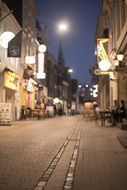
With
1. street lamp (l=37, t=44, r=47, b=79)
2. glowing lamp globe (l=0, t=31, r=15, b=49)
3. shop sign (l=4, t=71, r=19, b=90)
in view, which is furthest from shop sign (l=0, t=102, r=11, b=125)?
street lamp (l=37, t=44, r=47, b=79)

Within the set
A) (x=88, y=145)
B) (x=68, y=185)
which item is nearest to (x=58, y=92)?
(x=88, y=145)

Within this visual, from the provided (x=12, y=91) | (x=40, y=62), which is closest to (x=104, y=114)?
(x=12, y=91)

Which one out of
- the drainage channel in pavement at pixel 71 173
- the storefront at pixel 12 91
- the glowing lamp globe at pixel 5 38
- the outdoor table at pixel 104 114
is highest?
the glowing lamp globe at pixel 5 38

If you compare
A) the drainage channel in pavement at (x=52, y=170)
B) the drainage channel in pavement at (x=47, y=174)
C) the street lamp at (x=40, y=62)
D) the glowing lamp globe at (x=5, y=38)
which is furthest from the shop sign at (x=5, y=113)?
the street lamp at (x=40, y=62)

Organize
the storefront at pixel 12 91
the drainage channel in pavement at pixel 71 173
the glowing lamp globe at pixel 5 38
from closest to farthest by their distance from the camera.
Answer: the drainage channel in pavement at pixel 71 173 → the glowing lamp globe at pixel 5 38 → the storefront at pixel 12 91

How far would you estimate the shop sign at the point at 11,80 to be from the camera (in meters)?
37.4

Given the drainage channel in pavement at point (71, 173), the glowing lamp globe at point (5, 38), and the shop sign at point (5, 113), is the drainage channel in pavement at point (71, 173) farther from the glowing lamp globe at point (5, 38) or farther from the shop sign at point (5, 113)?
the glowing lamp globe at point (5, 38)

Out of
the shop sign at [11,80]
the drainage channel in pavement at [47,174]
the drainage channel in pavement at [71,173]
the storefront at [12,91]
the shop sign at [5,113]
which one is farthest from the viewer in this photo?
the storefront at [12,91]

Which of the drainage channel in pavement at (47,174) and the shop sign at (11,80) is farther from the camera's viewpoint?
the shop sign at (11,80)

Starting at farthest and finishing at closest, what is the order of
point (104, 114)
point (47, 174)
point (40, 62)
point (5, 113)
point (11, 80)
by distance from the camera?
point (40, 62), point (11, 80), point (104, 114), point (5, 113), point (47, 174)

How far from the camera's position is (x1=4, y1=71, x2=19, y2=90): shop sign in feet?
123

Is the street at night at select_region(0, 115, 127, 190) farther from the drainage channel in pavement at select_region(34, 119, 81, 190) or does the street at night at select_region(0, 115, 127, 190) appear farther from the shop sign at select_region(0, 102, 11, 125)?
the shop sign at select_region(0, 102, 11, 125)

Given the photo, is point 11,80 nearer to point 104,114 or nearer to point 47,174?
point 104,114

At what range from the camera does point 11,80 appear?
39.7m
